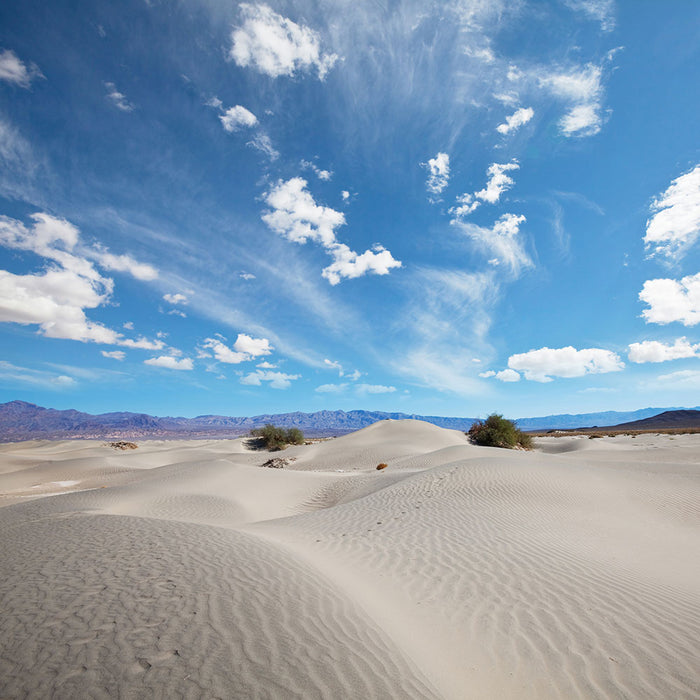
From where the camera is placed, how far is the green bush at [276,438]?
41.7 meters

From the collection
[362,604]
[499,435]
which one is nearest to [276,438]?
[499,435]

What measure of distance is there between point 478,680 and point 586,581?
3.18 meters

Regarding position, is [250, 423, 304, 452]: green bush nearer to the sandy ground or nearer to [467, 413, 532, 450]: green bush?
[467, 413, 532, 450]: green bush

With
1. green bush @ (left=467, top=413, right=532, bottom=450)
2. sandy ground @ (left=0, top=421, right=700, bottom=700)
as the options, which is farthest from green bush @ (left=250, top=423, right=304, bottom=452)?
sandy ground @ (left=0, top=421, right=700, bottom=700)

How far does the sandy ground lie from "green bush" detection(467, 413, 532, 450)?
2344 cm

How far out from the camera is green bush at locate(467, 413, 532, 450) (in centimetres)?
3359

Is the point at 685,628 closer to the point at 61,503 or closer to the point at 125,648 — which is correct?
the point at 125,648

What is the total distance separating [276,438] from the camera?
140ft

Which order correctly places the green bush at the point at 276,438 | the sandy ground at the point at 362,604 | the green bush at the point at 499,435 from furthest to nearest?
the green bush at the point at 276,438 → the green bush at the point at 499,435 → the sandy ground at the point at 362,604

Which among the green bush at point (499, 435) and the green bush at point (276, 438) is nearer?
the green bush at point (499, 435)

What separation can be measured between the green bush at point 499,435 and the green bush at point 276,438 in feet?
67.8

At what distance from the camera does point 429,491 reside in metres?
12.7

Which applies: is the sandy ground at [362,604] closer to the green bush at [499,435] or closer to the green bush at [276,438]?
the green bush at [499,435]

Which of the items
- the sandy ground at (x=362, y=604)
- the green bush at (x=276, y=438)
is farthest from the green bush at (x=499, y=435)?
the sandy ground at (x=362, y=604)
